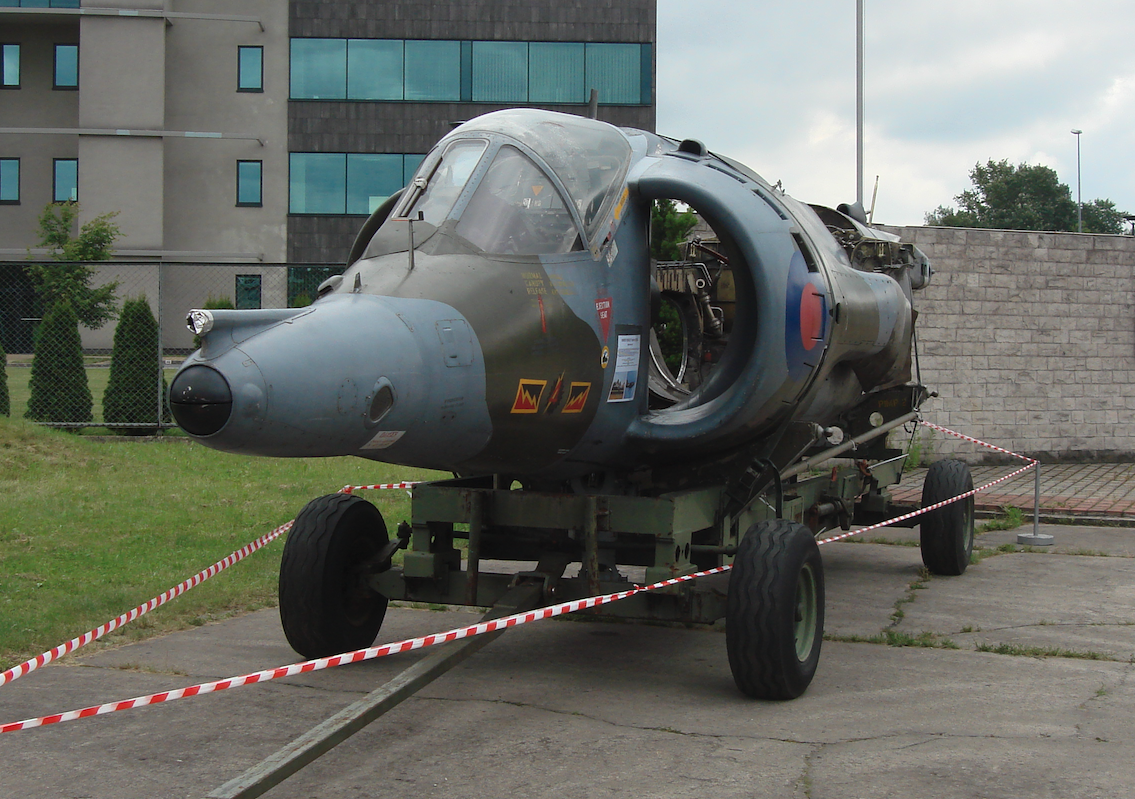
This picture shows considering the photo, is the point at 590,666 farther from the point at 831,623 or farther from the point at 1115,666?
the point at 1115,666

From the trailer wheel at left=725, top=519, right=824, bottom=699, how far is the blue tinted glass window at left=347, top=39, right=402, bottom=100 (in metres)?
33.6

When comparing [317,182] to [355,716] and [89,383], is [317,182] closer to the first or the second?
[89,383]

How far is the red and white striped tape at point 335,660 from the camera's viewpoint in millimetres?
3971

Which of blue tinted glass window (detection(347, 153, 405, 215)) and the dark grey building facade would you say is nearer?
the dark grey building facade

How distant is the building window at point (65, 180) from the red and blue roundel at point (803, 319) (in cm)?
3606

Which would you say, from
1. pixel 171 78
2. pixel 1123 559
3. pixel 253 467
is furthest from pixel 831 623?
pixel 171 78

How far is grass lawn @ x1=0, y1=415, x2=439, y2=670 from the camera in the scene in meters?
7.00

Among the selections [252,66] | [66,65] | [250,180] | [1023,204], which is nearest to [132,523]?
[250,180]

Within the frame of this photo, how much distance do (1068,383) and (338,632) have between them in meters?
13.7

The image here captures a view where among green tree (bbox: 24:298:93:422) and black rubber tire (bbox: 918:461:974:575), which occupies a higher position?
green tree (bbox: 24:298:93:422)

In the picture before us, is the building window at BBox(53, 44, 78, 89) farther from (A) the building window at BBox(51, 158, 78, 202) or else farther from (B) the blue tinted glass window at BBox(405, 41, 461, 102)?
(B) the blue tinted glass window at BBox(405, 41, 461, 102)

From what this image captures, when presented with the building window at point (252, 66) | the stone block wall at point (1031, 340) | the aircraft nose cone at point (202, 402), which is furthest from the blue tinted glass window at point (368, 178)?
the aircraft nose cone at point (202, 402)

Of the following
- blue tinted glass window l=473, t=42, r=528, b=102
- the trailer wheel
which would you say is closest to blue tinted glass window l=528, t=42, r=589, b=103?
blue tinted glass window l=473, t=42, r=528, b=102

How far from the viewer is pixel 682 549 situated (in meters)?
5.81
